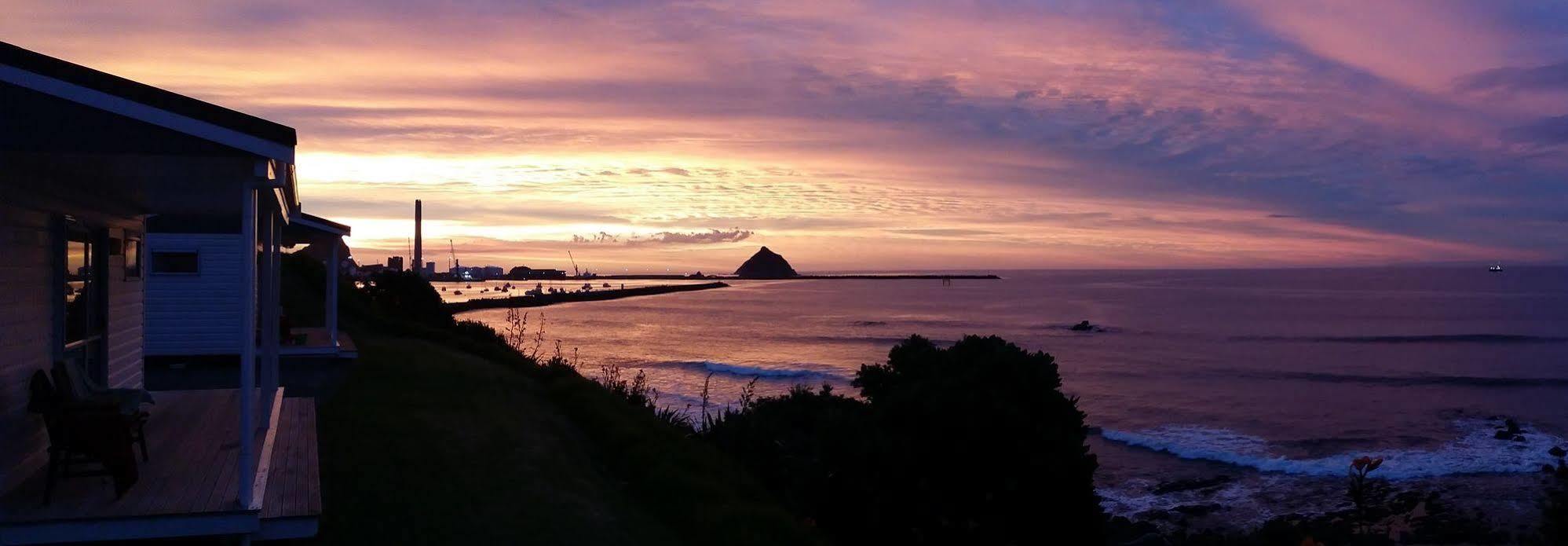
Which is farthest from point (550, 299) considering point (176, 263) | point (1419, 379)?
point (176, 263)

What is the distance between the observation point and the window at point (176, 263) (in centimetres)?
1719

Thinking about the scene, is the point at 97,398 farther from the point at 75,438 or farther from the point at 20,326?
the point at 75,438

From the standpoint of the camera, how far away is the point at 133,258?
34.6 feet

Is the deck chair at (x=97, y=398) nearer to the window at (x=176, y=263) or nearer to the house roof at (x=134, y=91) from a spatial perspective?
the house roof at (x=134, y=91)

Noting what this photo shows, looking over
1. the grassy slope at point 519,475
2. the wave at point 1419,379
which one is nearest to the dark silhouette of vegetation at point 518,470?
the grassy slope at point 519,475

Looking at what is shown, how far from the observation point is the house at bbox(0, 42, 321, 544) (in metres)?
5.46

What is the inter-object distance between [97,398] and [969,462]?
6596mm

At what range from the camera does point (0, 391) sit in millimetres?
6281

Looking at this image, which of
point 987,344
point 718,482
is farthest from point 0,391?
point 987,344

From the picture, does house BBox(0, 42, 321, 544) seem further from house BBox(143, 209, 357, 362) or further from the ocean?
the ocean

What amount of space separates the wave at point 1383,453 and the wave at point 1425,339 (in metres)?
26.9

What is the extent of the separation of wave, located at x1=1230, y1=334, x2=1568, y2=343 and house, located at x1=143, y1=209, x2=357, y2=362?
4450 cm

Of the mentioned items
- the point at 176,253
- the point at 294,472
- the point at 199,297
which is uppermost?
the point at 176,253

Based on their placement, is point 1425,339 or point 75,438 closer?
point 75,438
